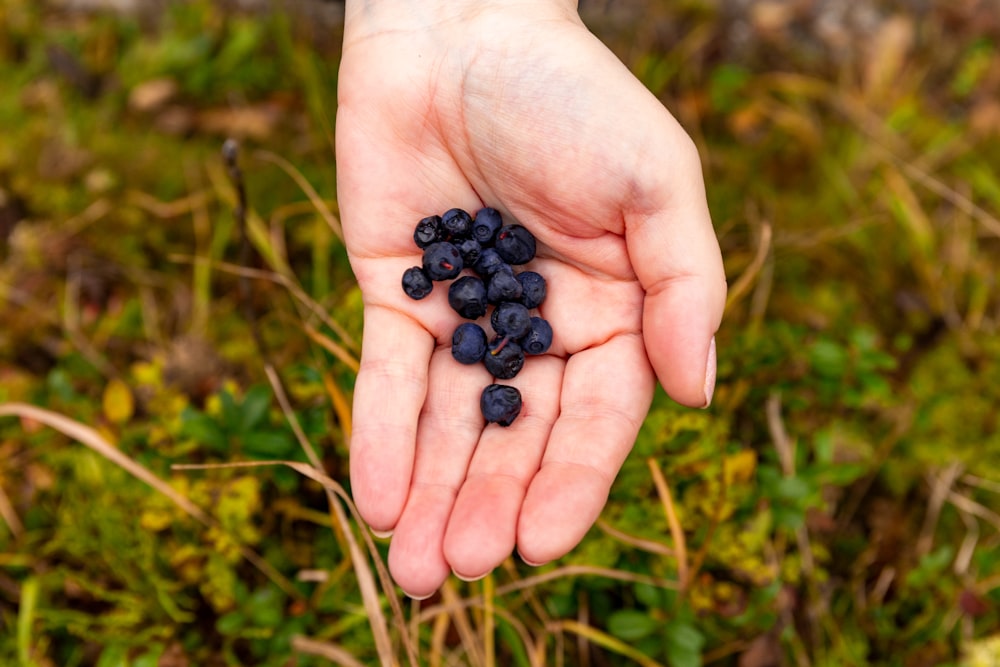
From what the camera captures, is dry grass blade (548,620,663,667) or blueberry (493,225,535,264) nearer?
dry grass blade (548,620,663,667)

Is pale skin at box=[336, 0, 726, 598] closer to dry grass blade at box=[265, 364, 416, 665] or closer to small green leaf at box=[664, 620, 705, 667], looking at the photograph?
dry grass blade at box=[265, 364, 416, 665]

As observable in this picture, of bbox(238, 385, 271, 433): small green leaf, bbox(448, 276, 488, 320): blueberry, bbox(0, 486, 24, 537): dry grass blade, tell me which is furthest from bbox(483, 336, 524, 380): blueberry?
bbox(0, 486, 24, 537): dry grass blade

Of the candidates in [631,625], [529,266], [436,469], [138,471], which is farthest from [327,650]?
[529,266]

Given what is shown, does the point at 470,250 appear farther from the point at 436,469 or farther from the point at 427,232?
the point at 436,469

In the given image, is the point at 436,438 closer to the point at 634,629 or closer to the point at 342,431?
the point at 342,431

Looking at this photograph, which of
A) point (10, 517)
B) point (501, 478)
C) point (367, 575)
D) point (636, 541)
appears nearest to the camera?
point (501, 478)

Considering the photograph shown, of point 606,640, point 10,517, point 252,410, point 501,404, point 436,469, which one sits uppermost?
point 501,404

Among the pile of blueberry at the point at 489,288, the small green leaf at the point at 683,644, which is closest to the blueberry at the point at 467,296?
the pile of blueberry at the point at 489,288

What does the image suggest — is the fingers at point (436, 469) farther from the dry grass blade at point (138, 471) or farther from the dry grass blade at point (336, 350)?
the dry grass blade at point (138, 471)
